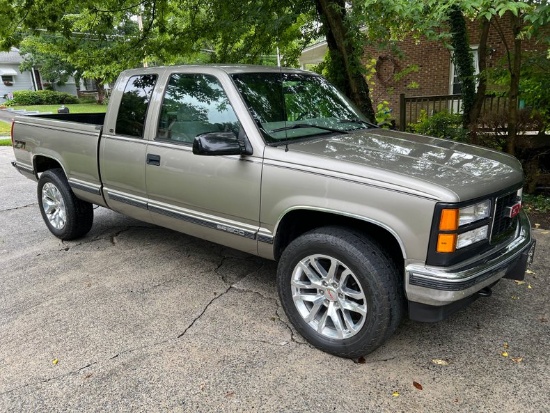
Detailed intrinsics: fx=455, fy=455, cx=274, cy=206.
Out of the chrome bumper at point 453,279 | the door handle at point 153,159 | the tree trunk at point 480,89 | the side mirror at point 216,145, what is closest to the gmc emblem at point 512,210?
the chrome bumper at point 453,279

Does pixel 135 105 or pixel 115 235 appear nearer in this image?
pixel 135 105

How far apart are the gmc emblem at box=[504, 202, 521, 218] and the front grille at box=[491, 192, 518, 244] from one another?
19 mm

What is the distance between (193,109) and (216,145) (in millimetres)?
831

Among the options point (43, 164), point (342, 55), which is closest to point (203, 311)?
point (43, 164)

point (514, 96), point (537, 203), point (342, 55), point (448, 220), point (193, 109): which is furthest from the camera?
point (342, 55)

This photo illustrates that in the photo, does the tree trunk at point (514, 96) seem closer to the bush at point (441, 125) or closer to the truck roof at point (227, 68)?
the bush at point (441, 125)

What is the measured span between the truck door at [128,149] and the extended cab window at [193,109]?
269mm

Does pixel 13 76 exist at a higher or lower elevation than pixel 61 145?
higher

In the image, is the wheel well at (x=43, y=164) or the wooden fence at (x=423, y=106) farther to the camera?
the wooden fence at (x=423, y=106)

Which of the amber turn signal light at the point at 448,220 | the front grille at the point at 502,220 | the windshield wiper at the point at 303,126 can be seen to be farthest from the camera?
the windshield wiper at the point at 303,126

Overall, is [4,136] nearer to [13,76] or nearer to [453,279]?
[453,279]

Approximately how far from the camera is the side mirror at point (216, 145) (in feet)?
10.1

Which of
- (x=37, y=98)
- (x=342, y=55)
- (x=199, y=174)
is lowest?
(x=37, y=98)

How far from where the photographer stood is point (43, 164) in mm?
5520
